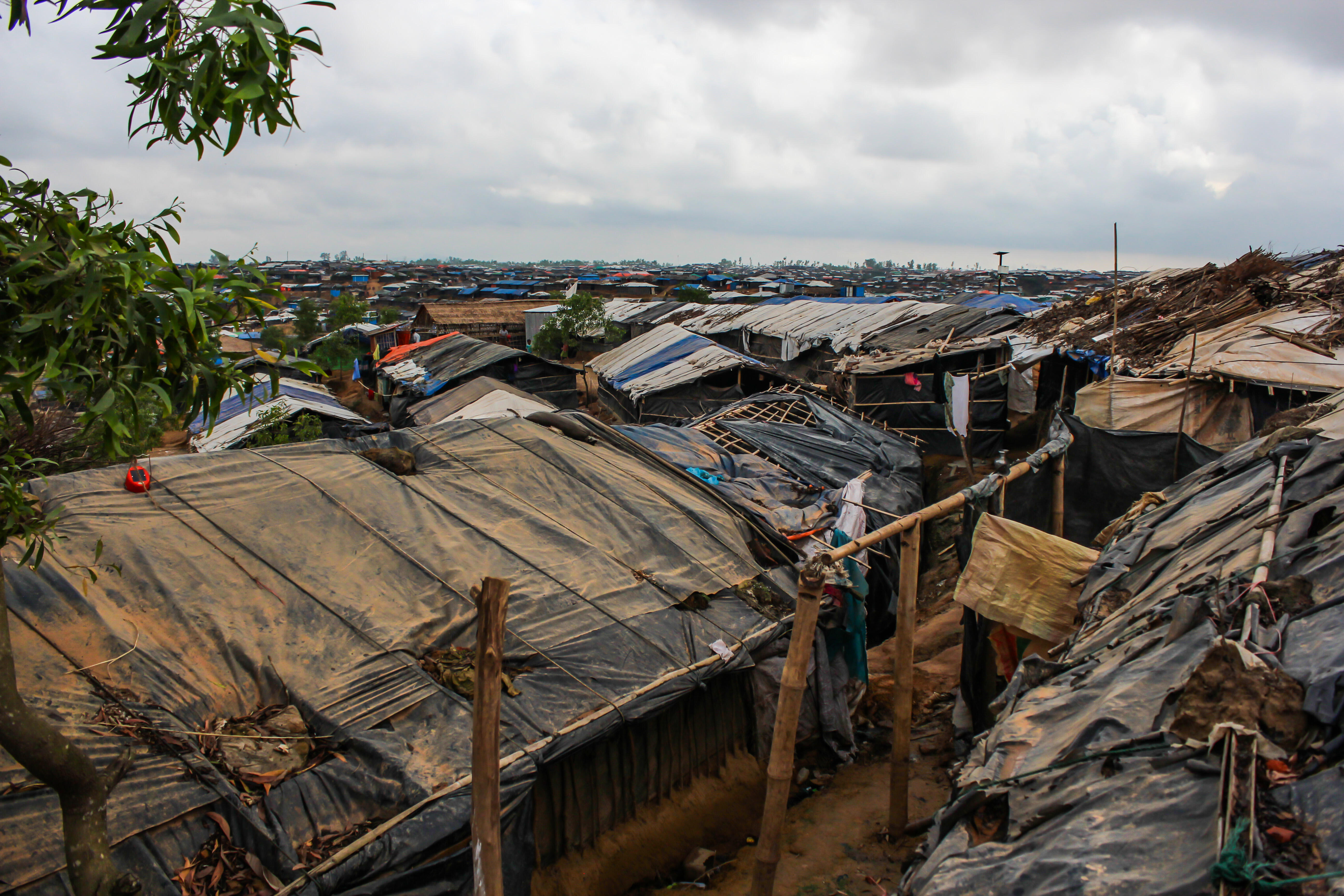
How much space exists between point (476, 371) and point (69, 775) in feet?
80.5

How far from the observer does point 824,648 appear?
9000 mm

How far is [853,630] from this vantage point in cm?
907

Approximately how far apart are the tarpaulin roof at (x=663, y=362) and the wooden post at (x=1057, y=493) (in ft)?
51.4

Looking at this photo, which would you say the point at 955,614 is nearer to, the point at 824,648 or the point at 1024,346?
the point at 824,648

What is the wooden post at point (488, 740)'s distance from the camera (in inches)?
156

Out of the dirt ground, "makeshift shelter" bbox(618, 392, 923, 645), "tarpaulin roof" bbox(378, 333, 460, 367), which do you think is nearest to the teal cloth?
"makeshift shelter" bbox(618, 392, 923, 645)

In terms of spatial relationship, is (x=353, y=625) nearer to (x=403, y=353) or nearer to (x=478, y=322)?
(x=403, y=353)

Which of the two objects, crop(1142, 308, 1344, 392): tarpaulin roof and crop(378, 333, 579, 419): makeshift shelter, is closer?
crop(1142, 308, 1344, 392): tarpaulin roof

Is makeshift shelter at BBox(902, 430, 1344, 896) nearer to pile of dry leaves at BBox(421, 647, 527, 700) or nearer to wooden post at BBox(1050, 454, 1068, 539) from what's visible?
wooden post at BBox(1050, 454, 1068, 539)

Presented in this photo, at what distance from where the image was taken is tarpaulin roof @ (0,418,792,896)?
5.05 m

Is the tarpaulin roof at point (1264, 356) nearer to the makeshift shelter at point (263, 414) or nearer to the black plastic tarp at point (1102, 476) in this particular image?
the black plastic tarp at point (1102, 476)

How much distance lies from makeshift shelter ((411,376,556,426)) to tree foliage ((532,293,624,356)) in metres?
13.0

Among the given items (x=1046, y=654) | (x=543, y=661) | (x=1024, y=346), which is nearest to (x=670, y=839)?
(x=543, y=661)

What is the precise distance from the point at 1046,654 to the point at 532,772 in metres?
4.27
